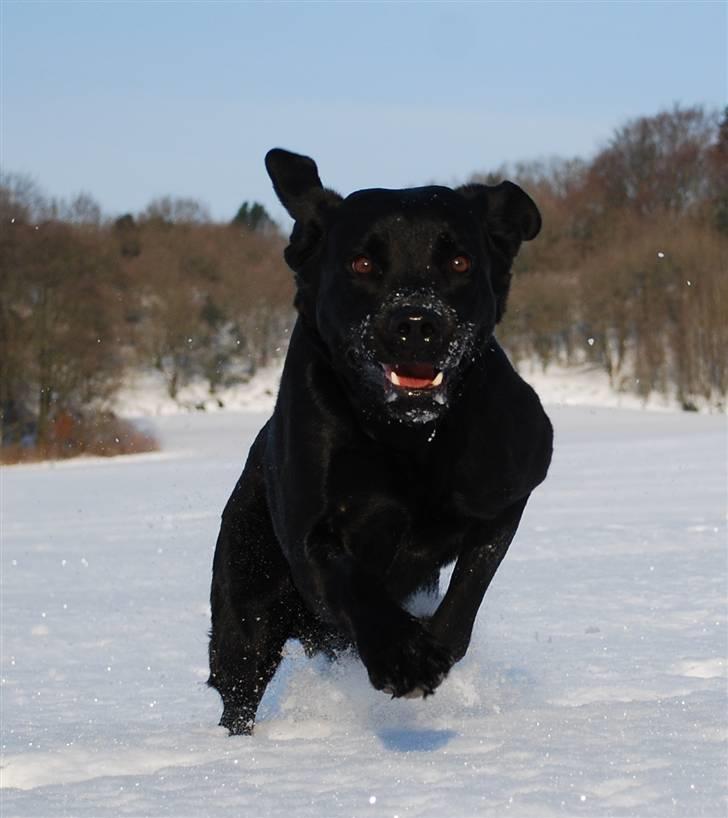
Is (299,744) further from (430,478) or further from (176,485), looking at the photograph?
(176,485)

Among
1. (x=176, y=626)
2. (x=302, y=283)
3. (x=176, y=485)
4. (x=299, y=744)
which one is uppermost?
(x=302, y=283)

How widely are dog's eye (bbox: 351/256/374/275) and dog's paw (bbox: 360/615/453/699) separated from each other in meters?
0.91

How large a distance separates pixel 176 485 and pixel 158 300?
25.9 meters

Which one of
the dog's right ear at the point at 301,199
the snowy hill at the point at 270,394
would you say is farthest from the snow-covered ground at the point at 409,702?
the snowy hill at the point at 270,394

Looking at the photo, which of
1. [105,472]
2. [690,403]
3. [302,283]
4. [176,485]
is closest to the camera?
[302,283]

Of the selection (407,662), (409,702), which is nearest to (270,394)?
(409,702)

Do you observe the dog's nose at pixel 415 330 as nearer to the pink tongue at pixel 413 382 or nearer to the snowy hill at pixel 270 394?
the pink tongue at pixel 413 382

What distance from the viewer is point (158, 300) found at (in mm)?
43750

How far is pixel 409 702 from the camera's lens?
12.4ft

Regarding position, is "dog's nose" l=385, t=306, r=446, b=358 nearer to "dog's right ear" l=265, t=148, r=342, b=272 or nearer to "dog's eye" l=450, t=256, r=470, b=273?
"dog's eye" l=450, t=256, r=470, b=273

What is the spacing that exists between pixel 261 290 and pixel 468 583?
41697mm

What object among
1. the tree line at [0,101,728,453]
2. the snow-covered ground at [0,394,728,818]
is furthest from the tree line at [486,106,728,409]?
the snow-covered ground at [0,394,728,818]

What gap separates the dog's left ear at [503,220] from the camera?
357 cm

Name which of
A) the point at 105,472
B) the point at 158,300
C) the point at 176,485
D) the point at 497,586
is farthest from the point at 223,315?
the point at 497,586
